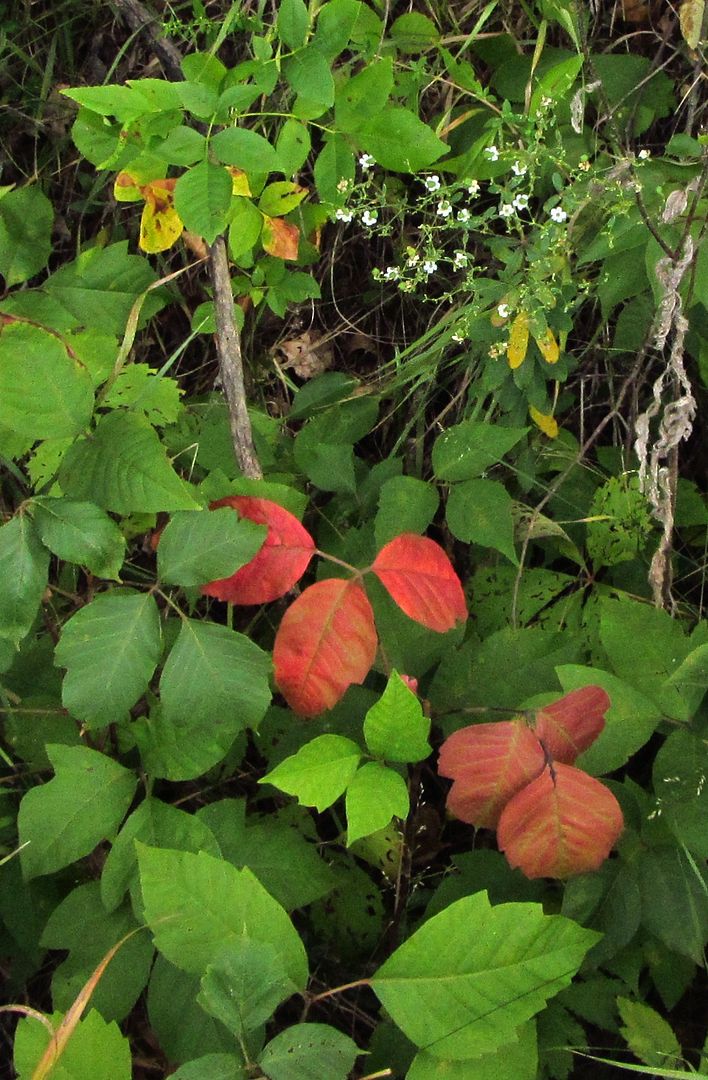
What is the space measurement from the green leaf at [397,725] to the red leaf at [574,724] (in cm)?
17

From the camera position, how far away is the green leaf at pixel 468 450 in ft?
5.13

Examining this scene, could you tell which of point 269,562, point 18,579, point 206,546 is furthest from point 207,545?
point 18,579

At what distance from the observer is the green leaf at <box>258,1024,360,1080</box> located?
107cm

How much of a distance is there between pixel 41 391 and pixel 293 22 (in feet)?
2.13

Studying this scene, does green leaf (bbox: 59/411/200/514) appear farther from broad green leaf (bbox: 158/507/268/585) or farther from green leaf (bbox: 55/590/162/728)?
green leaf (bbox: 55/590/162/728)

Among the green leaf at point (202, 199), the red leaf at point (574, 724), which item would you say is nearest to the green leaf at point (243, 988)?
the red leaf at point (574, 724)

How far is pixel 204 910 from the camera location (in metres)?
1.20

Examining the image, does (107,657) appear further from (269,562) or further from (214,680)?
(269,562)

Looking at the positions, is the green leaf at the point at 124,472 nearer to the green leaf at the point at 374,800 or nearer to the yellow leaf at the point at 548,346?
the green leaf at the point at 374,800

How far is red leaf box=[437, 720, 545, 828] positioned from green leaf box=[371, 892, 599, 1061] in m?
0.12

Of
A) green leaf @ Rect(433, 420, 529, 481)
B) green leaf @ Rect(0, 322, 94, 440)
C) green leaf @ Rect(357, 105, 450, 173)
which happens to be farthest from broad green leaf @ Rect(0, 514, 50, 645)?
green leaf @ Rect(357, 105, 450, 173)

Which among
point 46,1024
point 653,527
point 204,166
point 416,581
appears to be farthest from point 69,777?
point 653,527

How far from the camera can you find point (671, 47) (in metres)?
1.76

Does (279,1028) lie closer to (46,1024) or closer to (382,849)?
(382,849)
